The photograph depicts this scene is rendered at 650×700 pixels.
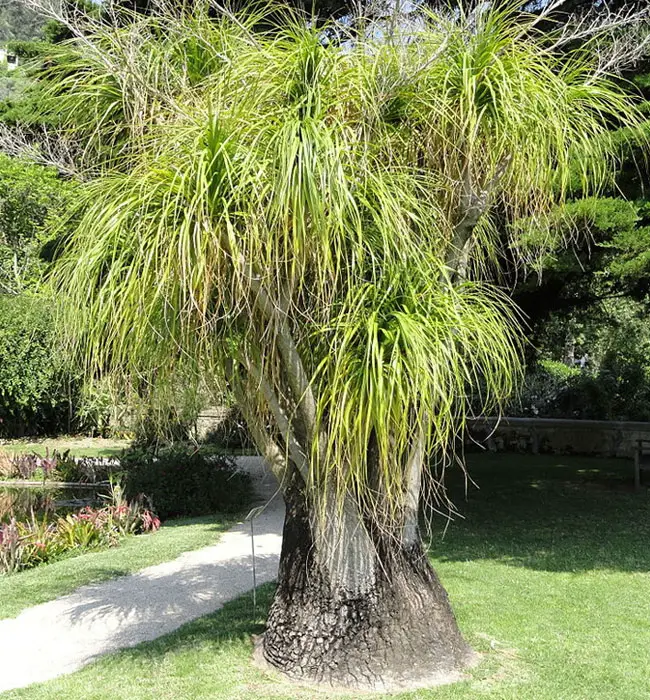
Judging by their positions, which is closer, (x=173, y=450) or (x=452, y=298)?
(x=452, y=298)

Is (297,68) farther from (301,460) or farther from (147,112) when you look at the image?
(301,460)

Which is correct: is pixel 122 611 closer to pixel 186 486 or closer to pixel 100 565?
pixel 100 565

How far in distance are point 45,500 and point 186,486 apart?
1.84 metres

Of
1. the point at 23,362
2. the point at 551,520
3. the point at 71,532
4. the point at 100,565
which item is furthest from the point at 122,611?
the point at 23,362

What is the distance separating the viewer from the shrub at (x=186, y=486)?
10438 mm

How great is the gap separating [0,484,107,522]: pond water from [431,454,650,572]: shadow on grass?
473 cm

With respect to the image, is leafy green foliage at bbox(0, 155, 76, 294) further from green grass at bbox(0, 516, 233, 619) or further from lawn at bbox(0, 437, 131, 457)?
green grass at bbox(0, 516, 233, 619)

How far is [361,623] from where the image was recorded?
4.15 meters

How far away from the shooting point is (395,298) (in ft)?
12.4

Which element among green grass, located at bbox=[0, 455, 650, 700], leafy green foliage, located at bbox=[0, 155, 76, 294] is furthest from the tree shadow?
leafy green foliage, located at bbox=[0, 155, 76, 294]

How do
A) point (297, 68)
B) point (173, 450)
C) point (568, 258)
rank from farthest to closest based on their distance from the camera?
point (173, 450)
point (568, 258)
point (297, 68)

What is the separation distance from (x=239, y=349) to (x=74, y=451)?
1403 centimetres

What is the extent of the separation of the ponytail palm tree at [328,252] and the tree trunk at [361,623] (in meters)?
0.01

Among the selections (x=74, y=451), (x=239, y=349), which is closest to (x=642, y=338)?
(x=74, y=451)
